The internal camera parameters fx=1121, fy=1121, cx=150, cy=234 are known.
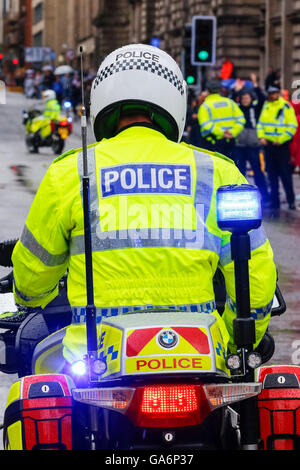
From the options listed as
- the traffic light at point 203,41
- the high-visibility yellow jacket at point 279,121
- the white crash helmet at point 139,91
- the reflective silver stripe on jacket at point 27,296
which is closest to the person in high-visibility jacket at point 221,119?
the high-visibility yellow jacket at point 279,121

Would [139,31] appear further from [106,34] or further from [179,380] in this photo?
[179,380]

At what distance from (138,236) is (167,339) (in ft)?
1.35

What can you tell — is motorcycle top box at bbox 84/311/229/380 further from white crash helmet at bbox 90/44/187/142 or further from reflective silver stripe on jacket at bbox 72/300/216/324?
white crash helmet at bbox 90/44/187/142

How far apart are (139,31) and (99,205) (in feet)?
207

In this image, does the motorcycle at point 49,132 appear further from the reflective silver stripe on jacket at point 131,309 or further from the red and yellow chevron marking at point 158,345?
the red and yellow chevron marking at point 158,345

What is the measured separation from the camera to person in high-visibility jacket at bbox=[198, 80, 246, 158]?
679 inches

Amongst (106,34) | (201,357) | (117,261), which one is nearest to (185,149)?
(117,261)

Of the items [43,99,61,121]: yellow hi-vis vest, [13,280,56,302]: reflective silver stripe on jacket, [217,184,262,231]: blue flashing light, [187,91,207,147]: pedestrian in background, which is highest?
[217,184,262,231]: blue flashing light

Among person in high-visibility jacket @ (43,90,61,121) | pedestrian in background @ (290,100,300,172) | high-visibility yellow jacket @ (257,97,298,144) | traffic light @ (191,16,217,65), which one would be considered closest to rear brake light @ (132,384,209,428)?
high-visibility yellow jacket @ (257,97,298,144)

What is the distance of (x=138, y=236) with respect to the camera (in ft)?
9.48

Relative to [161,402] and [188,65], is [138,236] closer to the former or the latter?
[161,402]

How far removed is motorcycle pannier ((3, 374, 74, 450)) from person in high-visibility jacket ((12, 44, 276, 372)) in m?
0.18

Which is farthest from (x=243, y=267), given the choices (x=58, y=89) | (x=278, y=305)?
(x=58, y=89)

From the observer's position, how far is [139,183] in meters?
2.96
